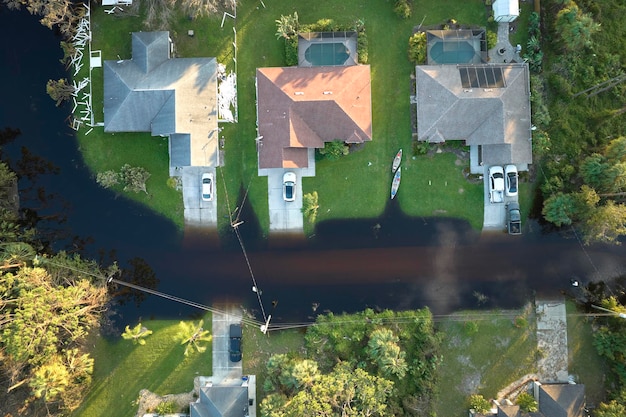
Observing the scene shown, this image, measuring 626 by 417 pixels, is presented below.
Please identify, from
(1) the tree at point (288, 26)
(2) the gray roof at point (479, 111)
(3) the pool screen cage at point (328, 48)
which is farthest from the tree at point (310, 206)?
(1) the tree at point (288, 26)

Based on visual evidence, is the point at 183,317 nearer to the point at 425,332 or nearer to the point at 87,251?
the point at 87,251

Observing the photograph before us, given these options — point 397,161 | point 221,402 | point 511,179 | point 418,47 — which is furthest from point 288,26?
point 221,402

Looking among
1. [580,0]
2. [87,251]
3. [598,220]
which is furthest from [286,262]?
[580,0]

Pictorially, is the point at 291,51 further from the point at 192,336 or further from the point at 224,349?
the point at 224,349

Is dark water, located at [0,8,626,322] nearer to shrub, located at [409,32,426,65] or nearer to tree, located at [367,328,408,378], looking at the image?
tree, located at [367,328,408,378]

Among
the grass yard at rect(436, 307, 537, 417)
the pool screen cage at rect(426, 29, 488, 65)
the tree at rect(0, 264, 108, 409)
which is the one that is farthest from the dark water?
the pool screen cage at rect(426, 29, 488, 65)

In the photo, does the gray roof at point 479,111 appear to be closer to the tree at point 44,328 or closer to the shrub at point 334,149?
the shrub at point 334,149
